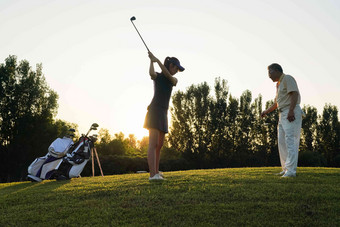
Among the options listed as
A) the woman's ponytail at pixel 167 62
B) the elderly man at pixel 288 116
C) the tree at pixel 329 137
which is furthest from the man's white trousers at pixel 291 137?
the tree at pixel 329 137

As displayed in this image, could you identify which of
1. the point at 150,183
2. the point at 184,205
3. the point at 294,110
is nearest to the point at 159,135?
the point at 150,183

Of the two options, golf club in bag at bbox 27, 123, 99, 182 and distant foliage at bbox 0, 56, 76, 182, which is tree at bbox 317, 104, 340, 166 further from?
golf club in bag at bbox 27, 123, 99, 182

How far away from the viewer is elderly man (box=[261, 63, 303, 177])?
576cm

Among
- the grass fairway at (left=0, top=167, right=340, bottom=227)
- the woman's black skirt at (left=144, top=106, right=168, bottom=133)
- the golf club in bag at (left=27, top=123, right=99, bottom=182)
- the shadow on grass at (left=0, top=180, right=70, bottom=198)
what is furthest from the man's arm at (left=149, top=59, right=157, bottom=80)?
the golf club in bag at (left=27, top=123, right=99, bottom=182)

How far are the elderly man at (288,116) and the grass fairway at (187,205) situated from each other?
53 centimetres

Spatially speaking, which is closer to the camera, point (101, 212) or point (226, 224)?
point (226, 224)

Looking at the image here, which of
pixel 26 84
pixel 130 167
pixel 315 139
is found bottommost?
pixel 130 167

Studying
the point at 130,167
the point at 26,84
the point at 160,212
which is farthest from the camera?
the point at 26,84

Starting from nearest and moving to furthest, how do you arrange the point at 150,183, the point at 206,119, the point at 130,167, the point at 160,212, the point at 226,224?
the point at 226,224, the point at 160,212, the point at 150,183, the point at 130,167, the point at 206,119

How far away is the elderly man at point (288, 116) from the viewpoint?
18.9ft

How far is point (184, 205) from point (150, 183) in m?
1.53

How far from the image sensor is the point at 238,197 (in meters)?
4.26

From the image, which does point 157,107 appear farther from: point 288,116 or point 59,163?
point 59,163

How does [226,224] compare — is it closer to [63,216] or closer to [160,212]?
[160,212]
